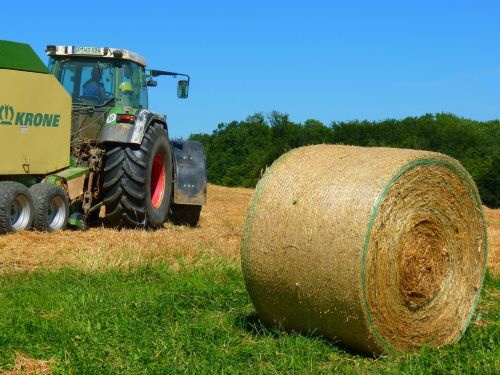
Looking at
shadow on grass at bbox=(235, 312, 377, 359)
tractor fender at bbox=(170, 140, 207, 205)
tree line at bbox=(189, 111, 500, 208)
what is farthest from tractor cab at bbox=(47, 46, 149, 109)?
tree line at bbox=(189, 111, 500, 208)

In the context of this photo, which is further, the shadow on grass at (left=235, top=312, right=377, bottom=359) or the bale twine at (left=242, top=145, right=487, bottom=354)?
the shadow on grass at (left=235, top=312, right=377, bottom=359)

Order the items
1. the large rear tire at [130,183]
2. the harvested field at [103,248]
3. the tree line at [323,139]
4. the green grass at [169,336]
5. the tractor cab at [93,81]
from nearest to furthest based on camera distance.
Result: the green grass at [169,336], the harvested field at [103,248], the large rear tire at [130,183], the tractor cab at [93,81], the tree line at [323,139]

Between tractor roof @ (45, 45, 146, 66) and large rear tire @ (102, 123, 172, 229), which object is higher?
tractor roof @ (45, 45, 146, 66)

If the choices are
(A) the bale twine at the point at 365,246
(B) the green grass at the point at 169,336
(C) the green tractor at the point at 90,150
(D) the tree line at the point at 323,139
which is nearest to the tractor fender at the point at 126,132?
(C) the green tractor at the point at 90,150

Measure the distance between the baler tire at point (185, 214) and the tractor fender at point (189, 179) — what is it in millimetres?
425

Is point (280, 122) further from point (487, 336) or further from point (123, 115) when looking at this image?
point (487, 336)

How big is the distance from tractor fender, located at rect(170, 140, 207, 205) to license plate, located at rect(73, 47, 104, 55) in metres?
1.67

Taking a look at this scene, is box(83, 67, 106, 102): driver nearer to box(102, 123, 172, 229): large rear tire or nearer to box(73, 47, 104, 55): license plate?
box(73, 47, 104, 55): license plate

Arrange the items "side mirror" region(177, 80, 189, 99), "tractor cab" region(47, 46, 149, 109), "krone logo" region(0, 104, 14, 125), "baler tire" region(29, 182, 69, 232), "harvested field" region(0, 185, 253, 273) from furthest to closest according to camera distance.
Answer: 1. "side mirror" region(177, 80, 189, 99)
2. "tractor cab" region(47, 46, 149, 109)
3. "baler tire" region(29, 182, 69, 232)
4. "krone logo" region(0, 104, 14, 125)
5. "harvested field" region(0, 185, 253, 273)

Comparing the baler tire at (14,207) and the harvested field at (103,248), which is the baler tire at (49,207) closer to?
the baler tire at (14,207)

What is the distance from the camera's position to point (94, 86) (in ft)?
36.2

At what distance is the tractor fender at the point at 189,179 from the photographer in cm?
1151

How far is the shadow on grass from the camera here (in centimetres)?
496

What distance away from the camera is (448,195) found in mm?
5418
